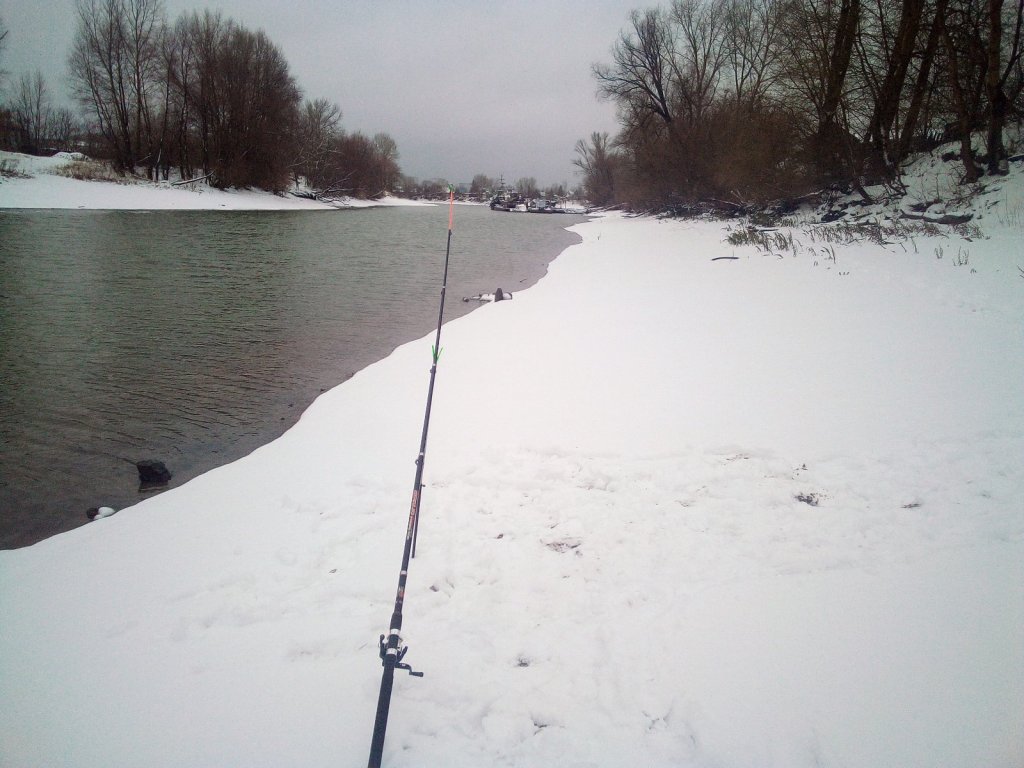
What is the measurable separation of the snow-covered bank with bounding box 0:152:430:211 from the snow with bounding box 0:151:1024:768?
30.9 meters

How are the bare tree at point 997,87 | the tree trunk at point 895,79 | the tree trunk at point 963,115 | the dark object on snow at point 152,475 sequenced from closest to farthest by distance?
the dark object on snow at point 152,475
the bare tree at point 997,87
the tree trunk at point 963,115
the tree trunk at point 895,79

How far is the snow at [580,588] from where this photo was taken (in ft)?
6.22

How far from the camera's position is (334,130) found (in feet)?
185

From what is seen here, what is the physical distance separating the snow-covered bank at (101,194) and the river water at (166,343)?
12320 millimetres

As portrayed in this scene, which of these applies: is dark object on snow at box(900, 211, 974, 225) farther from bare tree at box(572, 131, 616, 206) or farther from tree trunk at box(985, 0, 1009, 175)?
bare tree at box(572, 131, 616, 206)

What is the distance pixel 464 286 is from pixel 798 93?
12852mm

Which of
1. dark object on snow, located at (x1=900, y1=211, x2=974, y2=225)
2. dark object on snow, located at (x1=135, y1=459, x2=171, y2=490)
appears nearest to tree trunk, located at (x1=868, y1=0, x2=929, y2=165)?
dark object on snow, located at (x1=900, y1=211, x2=974, y2=225)

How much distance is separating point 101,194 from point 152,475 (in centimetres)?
3608

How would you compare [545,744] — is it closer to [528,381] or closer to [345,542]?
[345,542]

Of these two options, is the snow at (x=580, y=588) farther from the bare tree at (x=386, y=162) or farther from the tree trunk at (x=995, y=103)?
the bare tree at (x=386, y=162)

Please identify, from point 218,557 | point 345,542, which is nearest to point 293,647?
point 345,542

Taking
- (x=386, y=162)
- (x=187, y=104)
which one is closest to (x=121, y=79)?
(x=187, y=104)

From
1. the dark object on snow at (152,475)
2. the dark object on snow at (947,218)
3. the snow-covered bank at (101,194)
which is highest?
the snow-covered bank at (101,194)

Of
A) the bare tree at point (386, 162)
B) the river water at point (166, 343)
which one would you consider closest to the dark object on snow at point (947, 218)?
the river water at point (166, 343)
